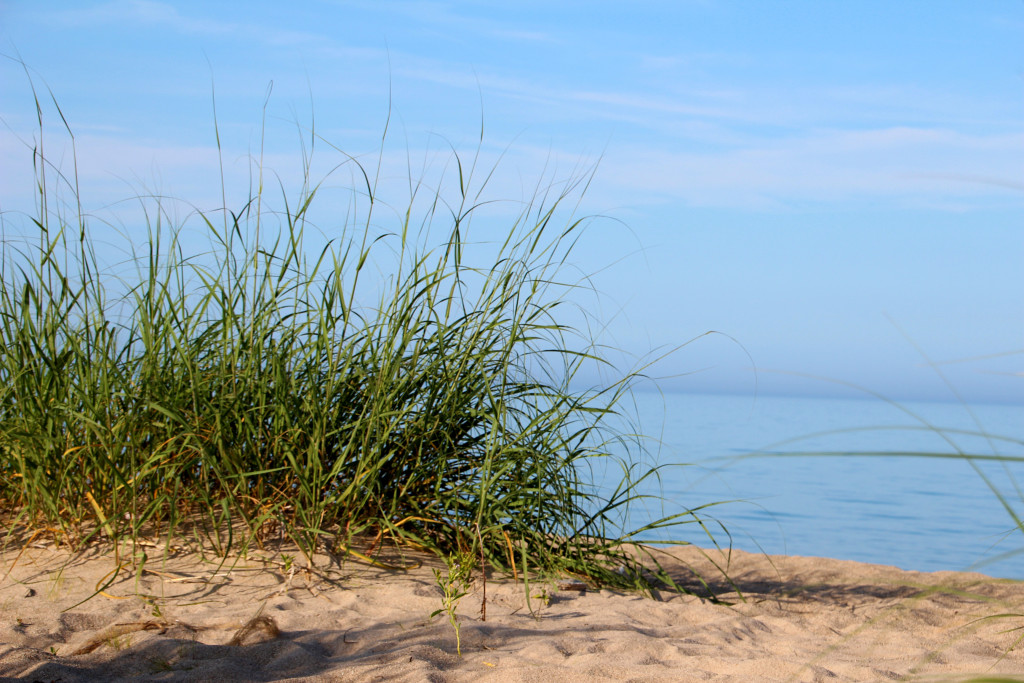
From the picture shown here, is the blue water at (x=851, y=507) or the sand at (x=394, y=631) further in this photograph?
the blue water at (x=851, y=507)

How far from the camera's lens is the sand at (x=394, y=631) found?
1.96 metres

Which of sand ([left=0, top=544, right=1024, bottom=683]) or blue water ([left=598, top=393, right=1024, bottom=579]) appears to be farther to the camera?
blue water ([left=598, top=393, right=1024, bottom=579])

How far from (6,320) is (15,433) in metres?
0.49

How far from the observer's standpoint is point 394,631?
2293mm

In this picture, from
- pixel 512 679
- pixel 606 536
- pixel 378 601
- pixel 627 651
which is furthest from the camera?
pixel 606 536

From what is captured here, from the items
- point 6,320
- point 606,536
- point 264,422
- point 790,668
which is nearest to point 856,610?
point 606,536

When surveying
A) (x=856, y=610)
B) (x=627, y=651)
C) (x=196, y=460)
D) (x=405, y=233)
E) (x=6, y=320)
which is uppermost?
(x=405, y=233)

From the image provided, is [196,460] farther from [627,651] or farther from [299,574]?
[627,651]

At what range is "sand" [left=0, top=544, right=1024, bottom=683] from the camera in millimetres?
1962

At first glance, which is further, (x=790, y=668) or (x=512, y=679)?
(x=790, y=668)

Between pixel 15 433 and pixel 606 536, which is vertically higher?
pixel 15 433

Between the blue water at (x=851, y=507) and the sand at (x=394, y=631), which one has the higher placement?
the sand at (x=394, y=631)

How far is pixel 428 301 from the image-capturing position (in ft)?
9.77

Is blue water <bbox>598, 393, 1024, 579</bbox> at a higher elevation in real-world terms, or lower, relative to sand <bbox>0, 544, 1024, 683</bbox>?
lower
